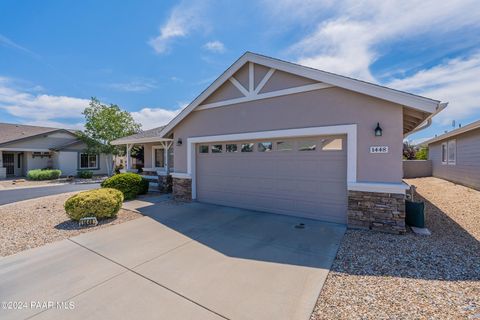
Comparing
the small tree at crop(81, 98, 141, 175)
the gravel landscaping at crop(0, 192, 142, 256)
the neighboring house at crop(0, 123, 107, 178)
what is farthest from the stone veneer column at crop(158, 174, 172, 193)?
the neighboring house at crop(0, 123, 107, 178)

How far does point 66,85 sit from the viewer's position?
17438mm

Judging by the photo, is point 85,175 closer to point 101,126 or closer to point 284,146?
point 101,126

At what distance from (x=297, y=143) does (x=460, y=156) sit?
12616mm

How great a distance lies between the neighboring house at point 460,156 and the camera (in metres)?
11.0

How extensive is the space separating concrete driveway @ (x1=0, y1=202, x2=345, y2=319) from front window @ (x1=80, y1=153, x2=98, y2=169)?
21609mm

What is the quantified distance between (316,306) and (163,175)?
11.2 meters

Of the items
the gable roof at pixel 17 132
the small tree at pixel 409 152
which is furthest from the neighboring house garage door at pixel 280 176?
the small tree at pixel 409 152

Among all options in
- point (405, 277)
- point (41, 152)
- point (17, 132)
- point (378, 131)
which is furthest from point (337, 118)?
point (17, 132)

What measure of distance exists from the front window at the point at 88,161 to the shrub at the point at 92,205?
19976 mm

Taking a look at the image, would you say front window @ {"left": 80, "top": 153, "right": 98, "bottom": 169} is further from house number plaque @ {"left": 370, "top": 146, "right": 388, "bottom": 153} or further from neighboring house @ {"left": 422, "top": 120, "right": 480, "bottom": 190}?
neighboring house @ {"left": 422, "top": 120, "right": 480, "bottom": 190}

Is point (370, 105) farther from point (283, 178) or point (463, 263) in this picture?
point (463, 263)

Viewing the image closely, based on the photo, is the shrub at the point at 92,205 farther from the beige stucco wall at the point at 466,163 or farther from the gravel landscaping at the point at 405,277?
the beige stucco wall at the point at 466,163

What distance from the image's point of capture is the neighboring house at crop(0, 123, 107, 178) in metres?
20.6

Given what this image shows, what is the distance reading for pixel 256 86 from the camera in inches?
302
